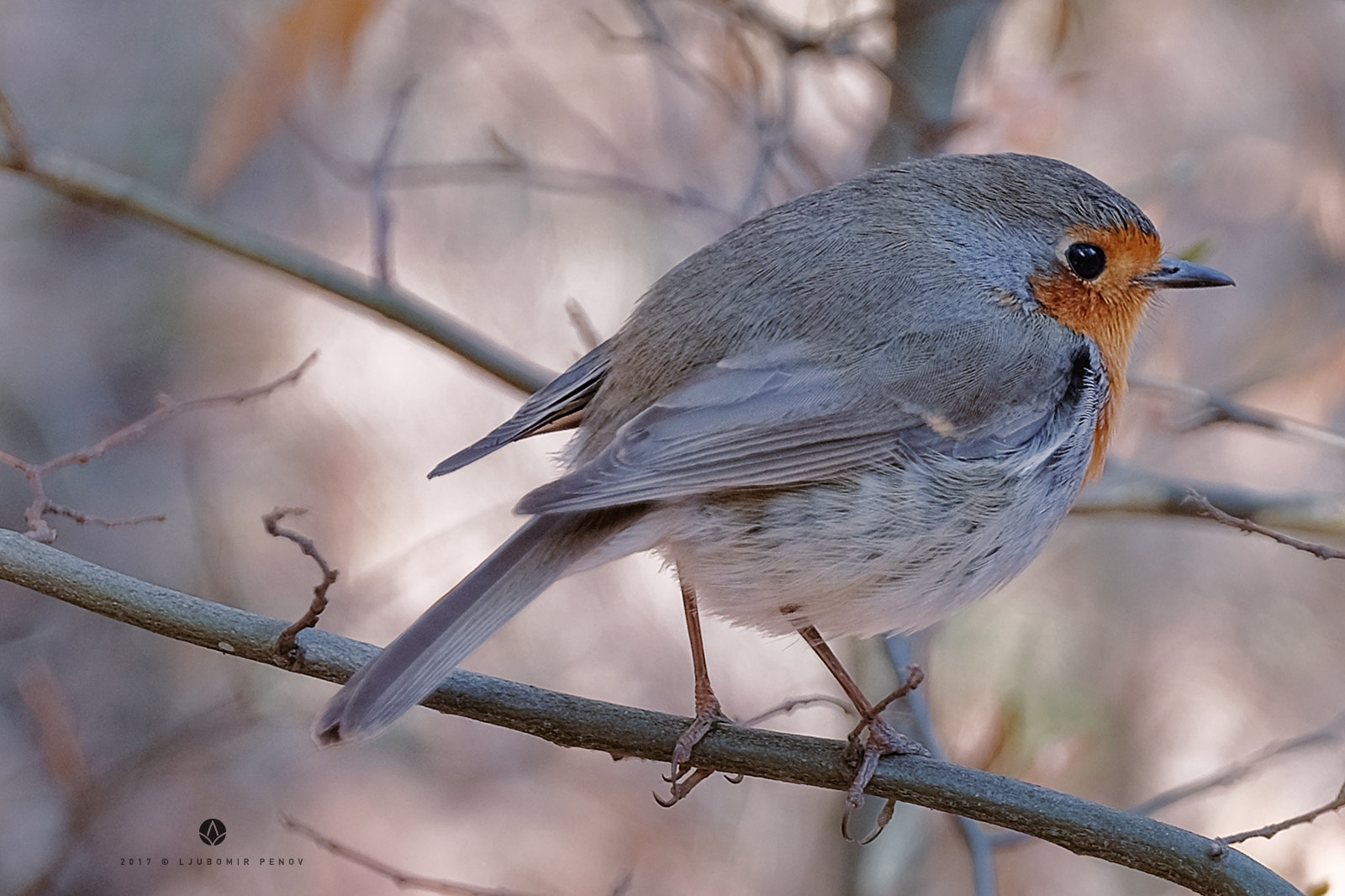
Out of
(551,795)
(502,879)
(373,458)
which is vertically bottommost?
(502,879)

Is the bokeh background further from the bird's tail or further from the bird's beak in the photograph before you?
the bird's tail

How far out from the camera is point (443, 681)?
6.72ft

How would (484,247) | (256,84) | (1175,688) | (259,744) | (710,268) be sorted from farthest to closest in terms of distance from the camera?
(484,247)
(1175,688)
(259,744)
(256,84)
(710,268)

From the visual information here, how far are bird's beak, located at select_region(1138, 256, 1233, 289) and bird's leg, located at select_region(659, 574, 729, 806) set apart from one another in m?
1.17

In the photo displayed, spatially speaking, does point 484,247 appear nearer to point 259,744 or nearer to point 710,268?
point 259,744

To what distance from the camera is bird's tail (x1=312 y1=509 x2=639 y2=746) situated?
1.91m

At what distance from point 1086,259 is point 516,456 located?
321cm

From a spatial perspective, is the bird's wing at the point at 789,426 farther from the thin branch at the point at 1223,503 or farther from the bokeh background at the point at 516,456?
the bokeh background at the point at 516,456

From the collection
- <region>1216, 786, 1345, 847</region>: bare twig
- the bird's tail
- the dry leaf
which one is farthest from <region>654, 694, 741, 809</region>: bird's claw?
the dry leaf

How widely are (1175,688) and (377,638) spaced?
3304 mm

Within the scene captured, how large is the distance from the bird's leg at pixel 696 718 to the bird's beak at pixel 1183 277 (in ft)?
3.84

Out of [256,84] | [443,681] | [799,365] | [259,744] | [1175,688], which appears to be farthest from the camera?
[1175,688]

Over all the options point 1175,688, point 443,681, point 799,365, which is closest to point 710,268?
point 799,365

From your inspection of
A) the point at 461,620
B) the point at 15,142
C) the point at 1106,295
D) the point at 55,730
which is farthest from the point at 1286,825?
the point at 55,730
